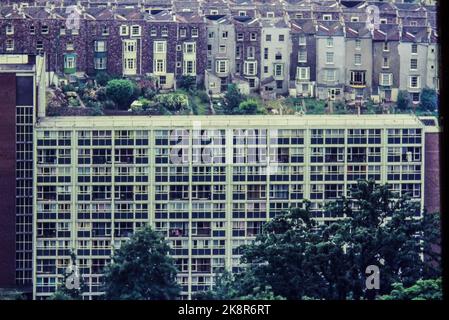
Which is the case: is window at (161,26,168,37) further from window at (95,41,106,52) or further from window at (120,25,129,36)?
window at (95,41,106,52)

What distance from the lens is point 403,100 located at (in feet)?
31.2

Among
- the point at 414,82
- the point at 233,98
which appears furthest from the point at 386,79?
the point at 233,98

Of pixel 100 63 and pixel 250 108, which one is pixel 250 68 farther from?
pixel 100 63

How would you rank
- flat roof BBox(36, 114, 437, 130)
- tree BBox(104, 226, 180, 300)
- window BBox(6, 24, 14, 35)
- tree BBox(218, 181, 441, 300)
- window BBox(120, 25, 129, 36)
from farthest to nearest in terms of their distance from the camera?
window BBox(120, 25, 129, 36) < window BBox(6, 24, 14, 35) < flat roof BBox(36, 114, 437, 130) < tree BBox(218, 181, 441, 300) < tree BBox(104, 226, 180, 300)

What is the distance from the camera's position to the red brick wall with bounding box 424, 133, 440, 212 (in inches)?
330

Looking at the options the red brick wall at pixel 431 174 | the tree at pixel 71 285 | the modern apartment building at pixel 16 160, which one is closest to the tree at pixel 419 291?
the tree at pixel 71 285

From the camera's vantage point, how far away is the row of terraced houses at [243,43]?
9539 millimetres

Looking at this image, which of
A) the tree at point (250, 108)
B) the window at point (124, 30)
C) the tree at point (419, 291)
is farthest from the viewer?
the window at point (124, 30)

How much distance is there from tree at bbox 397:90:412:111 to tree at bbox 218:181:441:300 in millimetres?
1298

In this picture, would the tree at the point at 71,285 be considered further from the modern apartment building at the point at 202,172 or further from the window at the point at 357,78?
the window at the point at 357,78

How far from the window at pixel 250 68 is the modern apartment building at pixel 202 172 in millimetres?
722

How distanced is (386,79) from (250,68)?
27.6 inches

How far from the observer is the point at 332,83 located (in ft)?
31.4

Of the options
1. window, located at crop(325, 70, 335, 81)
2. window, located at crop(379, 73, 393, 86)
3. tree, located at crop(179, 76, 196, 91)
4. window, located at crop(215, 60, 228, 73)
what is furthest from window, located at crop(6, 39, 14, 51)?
window, located at crop(379, 73, 393, 86)
